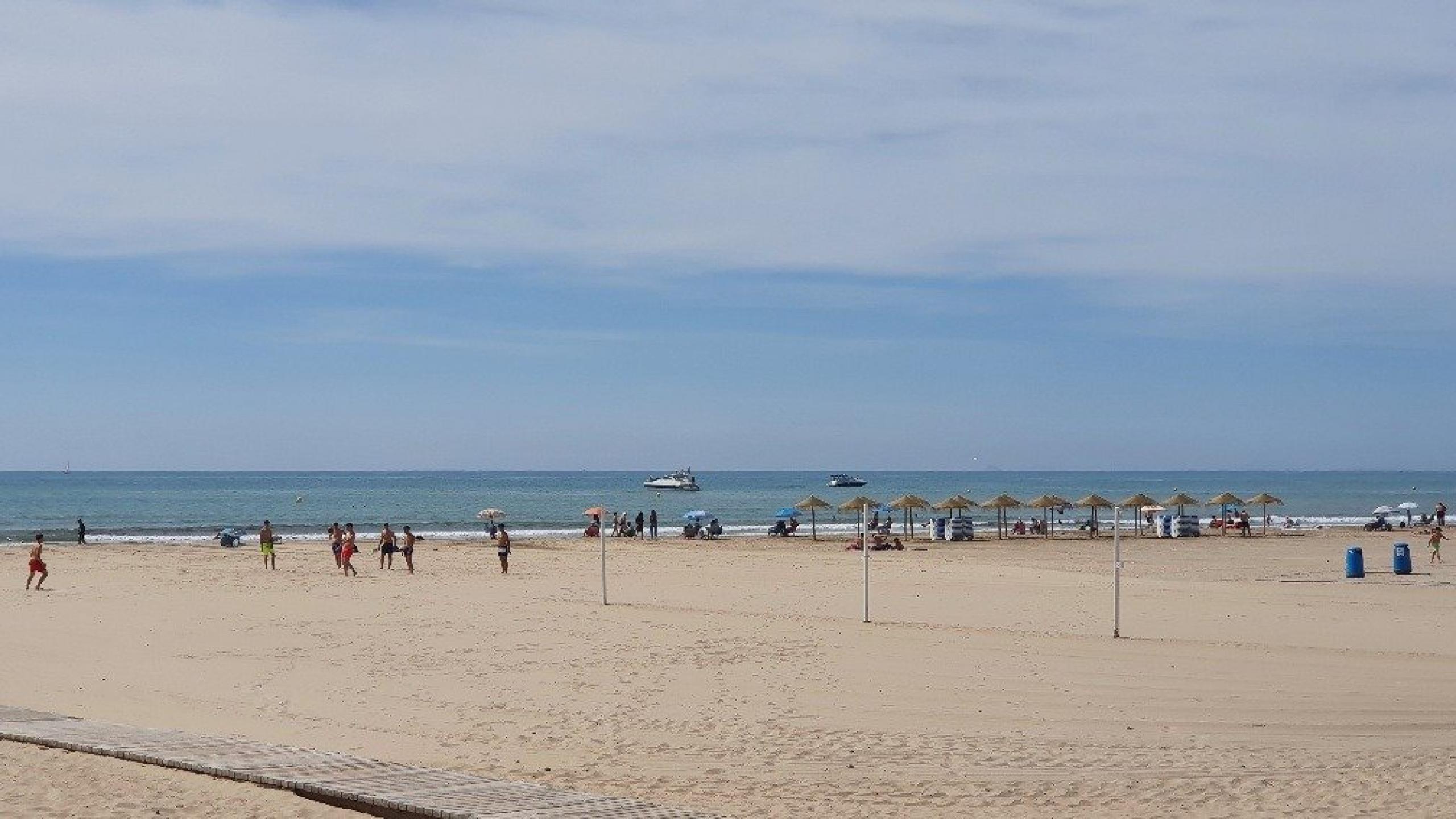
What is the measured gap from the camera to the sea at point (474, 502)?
6600 centimetres

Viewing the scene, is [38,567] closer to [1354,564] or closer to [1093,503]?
[1354,564]

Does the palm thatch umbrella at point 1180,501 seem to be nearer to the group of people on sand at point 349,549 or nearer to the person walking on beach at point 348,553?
the group of people on sand at point 349,549

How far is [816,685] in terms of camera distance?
13.9m

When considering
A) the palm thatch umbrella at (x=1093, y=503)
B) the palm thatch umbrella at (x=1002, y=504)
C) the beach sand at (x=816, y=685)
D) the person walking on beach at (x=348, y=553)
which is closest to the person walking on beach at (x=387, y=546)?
the person walking on beach at (x=348, y=553)

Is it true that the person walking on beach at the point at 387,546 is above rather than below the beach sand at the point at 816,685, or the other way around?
above

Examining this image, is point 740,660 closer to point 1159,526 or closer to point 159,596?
point 159,596

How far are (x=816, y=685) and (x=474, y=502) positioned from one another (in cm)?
10067

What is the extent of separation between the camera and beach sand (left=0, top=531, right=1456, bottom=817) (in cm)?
970

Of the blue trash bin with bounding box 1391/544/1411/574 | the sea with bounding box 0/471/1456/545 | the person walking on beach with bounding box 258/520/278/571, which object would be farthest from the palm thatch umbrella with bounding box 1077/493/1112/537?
the person walking on beach with bounding box 258/520/278/571

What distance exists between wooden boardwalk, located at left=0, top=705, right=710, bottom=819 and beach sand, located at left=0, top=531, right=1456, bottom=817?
10.4 inches

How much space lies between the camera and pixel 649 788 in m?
9.42

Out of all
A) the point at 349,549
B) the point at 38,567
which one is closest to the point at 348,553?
the point at 349,549

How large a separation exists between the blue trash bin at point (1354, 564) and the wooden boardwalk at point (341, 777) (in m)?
22.3

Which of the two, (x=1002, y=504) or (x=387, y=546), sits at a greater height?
(x=1002, y=504)
